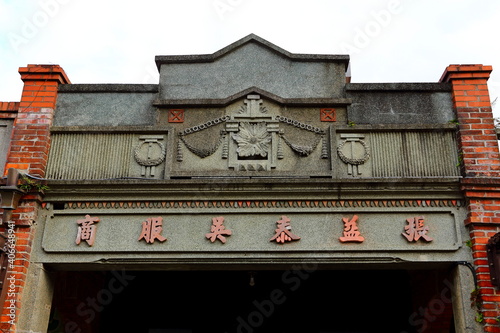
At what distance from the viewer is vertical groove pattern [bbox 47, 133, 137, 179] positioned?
694 cm

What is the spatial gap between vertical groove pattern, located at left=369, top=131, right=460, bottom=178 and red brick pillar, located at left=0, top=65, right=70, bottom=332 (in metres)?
4.44

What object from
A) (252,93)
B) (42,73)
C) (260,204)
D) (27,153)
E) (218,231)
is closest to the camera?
(218,231)

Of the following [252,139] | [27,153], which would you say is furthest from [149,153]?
[27,153]

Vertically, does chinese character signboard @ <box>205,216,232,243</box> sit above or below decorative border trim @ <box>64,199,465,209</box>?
below

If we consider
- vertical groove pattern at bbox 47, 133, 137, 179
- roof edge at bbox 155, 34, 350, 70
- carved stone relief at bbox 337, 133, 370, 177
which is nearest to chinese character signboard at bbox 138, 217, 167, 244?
vertical groove pattern at bbox 47, 133, 137, 179

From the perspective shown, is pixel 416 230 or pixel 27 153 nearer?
pixel 416 230

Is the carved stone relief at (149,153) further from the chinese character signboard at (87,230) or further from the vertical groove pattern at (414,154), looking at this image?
the vertical groove pattern at (414,154)

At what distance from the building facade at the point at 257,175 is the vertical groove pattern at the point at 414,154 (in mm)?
19

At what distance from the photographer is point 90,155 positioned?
705 centimetres

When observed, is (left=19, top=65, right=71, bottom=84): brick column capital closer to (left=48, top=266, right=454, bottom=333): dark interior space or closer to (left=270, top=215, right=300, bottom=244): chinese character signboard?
(left=48, top=266, right=454, bottom=333): dark interior space

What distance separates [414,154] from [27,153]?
5.17 meters

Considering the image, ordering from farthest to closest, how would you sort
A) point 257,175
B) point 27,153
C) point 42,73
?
point 42,73, point 27,153, point 257,175

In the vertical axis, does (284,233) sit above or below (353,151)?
below

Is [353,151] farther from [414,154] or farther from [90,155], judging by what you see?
[90,155]
